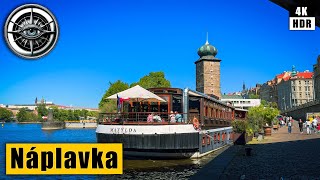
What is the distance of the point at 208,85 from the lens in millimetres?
135125

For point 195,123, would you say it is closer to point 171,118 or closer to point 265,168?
point 171,118

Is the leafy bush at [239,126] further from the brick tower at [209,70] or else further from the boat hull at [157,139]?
the brick tower at [209,70]

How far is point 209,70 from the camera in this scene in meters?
136

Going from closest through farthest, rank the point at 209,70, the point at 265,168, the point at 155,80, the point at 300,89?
the point at 265,168
the point at 155,80
the point at 209,70
the point at 300,89

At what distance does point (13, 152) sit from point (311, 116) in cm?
5730

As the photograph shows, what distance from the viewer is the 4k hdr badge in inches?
322

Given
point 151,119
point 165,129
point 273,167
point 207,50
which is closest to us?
point 273,167

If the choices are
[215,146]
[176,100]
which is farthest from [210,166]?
[215,146]

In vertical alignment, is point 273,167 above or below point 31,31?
below

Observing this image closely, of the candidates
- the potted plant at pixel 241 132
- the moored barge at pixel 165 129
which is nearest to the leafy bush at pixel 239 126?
the potted plant at pixel 241 132

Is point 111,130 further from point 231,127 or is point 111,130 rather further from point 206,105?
point 231,127

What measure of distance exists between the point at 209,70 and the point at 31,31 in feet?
424

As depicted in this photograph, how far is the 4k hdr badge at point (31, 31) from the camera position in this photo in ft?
26.8

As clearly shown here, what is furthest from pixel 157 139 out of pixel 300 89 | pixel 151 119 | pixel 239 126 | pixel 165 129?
pixel 300 89
